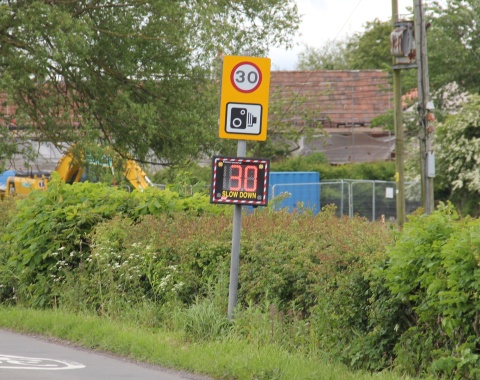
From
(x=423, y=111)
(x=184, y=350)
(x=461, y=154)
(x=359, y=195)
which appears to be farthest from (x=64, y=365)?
(x=461, y=154)

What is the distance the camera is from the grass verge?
9.27 m

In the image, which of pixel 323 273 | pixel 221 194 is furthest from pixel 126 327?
pixel 323 273

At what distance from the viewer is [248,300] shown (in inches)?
456

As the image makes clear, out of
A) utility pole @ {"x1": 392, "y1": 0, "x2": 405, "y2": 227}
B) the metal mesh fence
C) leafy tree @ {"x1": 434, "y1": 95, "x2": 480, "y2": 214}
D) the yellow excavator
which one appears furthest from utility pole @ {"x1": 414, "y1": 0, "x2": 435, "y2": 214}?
leafy tree @ {"x1": 434, "y1": 95, "x2": 480, "y2": 214}

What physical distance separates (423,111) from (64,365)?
2081 cm

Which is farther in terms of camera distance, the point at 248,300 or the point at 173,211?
the point at 173,211

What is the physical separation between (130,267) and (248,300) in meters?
2.52

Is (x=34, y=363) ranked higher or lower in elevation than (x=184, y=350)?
lower

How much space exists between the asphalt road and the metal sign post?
1.47 meters

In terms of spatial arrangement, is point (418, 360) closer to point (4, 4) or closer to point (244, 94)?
point (244, 94)

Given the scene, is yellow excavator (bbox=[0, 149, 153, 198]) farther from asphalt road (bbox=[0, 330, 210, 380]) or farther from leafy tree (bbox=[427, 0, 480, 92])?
leafy tree (bbox=[427, 0, 480, 92])

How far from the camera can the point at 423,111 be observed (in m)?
29.8

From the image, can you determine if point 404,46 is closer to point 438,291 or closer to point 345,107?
point 438,291

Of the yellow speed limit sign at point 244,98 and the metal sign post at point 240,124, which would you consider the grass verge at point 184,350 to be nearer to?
the metal sign post at point 240,124
